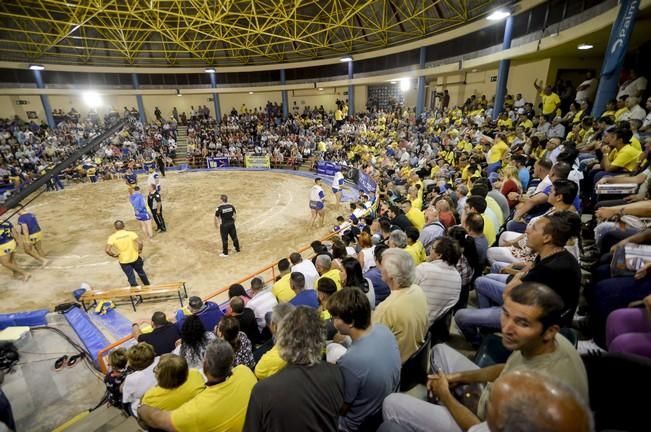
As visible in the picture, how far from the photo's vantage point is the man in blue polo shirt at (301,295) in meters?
4.13

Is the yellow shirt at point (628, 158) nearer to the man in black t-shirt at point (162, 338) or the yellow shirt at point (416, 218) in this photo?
the yellow shirt at point (416, 218)

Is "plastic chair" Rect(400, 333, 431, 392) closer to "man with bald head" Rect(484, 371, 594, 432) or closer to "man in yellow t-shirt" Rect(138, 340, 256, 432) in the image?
"man in yellow t-shirt" Rect(138, 340, 256, 432)

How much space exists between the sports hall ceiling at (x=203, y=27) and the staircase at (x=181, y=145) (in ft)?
19.3

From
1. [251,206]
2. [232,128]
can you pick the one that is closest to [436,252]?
[251,206]

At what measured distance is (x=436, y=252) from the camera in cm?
320

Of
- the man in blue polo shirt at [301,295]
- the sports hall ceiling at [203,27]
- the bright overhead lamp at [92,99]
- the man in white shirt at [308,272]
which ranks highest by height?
the sports hall ceiling at [203,27]

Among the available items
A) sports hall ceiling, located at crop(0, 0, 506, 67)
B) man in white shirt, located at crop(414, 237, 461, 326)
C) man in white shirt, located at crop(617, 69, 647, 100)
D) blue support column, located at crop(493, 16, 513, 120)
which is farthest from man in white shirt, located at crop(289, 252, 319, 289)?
sports hall ceiling, located at crop(0, 0, 506, 67)

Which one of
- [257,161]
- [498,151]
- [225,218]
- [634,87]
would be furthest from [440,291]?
[257,161]

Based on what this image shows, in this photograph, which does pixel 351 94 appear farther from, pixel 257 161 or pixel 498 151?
pixel 498 151

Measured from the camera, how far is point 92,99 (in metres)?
28.1

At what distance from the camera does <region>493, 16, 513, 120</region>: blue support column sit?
45.0ft

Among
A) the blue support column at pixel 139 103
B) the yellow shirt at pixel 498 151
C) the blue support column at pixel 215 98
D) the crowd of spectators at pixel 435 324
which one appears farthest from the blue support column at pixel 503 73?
the blue support column at pixel 139 103

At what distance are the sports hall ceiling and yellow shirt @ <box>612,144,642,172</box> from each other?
1385 centimetres

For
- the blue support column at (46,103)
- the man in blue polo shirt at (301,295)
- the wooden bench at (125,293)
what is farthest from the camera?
the blue support column at (46,103)
